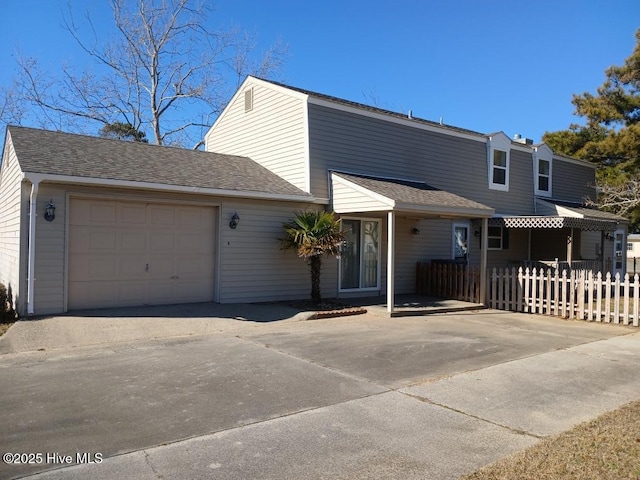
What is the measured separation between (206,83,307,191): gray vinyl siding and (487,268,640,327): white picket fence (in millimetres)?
6162

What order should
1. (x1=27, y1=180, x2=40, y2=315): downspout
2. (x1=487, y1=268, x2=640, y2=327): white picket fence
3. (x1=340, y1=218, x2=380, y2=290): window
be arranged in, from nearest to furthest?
(x1=27, y1=180, x2=40, y2=315): downspout → (x1=487, y1=268, x2=640, y2=327): white picket fence → (x1=340, y1=218, x2=380, y2=290): window

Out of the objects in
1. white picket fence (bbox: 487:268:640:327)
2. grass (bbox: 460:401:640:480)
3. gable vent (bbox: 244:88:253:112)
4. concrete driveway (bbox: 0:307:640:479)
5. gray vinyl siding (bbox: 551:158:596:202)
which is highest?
gable vent (bbox: 244:88:253:112)

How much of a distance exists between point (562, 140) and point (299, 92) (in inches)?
790

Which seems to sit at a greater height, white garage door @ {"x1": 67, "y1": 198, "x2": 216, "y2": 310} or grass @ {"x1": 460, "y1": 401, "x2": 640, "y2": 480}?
white garage door @ {"x1": 67, "y1": 198, "x2": 216, "y2": 310}

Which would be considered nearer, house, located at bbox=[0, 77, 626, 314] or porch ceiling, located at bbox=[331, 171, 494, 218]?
house, located at bbox=[0, 77, 626, 314]

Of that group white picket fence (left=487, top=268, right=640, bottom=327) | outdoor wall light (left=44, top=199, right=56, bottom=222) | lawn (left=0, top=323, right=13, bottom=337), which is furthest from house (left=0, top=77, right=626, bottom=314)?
white picket fence (left=487, top=268, right=640, bottom=327)

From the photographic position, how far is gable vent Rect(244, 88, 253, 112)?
52.2ft

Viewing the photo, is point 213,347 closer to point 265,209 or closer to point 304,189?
point 265,209

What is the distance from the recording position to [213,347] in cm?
809

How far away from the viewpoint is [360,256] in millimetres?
14539

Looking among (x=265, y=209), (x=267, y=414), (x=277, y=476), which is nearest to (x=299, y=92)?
(x=265, y=209)

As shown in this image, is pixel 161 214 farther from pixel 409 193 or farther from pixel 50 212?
pixel 409 193

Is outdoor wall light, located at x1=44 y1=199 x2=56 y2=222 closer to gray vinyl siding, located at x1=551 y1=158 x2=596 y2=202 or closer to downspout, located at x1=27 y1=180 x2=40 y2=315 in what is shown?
downspout, located at x1=27 y1=180 x2=40 y2=315

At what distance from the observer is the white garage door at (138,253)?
1012 cm
